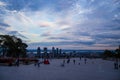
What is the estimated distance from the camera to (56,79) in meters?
27.3

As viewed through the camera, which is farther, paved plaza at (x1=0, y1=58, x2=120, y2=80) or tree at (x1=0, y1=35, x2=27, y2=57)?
tree at (x1=0, y1=35, x2=27, y2=57)

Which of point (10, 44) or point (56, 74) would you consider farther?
point (10, 44)

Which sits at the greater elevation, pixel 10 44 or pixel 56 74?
pixel 10 44

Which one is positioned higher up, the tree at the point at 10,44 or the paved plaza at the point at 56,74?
the tree at the point at 10,44

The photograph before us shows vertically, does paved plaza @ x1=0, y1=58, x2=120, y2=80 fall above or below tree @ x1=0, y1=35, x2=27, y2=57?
below

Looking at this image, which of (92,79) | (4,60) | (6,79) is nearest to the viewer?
(6,79)

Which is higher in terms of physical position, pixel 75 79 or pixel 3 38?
pixel 3 38

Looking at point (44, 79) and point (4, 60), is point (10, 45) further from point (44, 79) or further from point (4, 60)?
point (44, 79)

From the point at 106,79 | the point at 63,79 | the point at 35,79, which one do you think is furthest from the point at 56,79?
the point at 106,79

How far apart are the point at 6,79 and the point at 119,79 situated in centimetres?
1427

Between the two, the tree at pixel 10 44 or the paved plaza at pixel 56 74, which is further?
the tree at pixel 10 44

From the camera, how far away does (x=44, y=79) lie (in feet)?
90.0

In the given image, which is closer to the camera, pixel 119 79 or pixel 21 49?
pixel 119 79

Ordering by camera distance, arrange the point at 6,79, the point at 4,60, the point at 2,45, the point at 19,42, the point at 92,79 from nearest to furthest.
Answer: the point at 6,79, the point at 92,79, the point at 4,60, the point at 2,45, the point at 19,42
